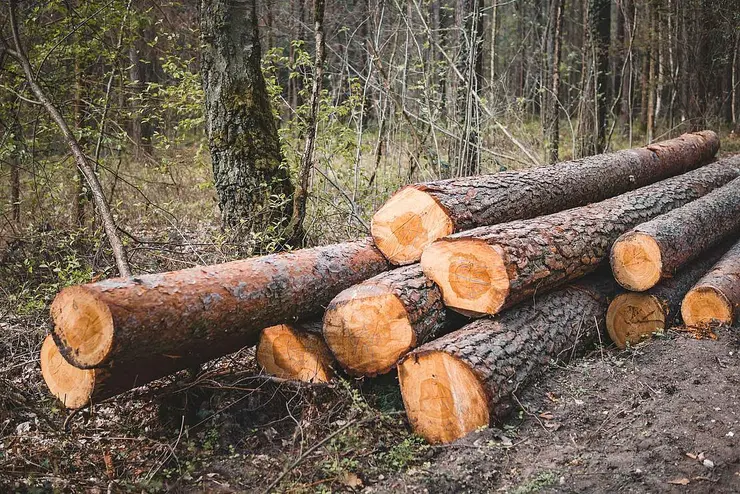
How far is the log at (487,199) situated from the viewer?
3977 millimetres

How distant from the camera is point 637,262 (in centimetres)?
407

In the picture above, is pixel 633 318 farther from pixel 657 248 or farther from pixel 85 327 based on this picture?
pixel 85 327

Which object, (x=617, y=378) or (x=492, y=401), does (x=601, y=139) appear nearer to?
(x=617, y=378)

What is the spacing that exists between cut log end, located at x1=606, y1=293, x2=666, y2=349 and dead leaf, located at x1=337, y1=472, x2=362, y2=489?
226 cm

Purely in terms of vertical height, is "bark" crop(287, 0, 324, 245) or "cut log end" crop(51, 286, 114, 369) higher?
"bark" crop(287, 0, 324, 245)

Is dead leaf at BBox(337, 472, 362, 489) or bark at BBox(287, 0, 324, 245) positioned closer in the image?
dead leaf at BBox(337, 472, 362, 489)

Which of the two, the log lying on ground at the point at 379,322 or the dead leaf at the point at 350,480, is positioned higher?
the log lying on ground at the point at 379,322

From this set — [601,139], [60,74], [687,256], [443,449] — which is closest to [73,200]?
[60,74]

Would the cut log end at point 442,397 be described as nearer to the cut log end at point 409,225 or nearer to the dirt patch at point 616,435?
the dirt patch at point 616,435

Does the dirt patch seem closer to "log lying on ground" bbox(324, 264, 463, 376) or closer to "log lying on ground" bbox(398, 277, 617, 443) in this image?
"log lying on ground" bbox(398, 277, 617, 443)

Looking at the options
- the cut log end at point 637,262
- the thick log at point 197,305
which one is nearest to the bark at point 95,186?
the thick log at point 197,305

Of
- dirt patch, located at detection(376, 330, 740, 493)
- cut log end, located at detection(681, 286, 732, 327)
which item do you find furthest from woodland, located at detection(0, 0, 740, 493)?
cut log end, located at detection(681, 286, 732, 327)

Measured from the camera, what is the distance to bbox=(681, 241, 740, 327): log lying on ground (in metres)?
3.98

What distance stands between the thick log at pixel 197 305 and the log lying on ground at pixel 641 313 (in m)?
1.75
